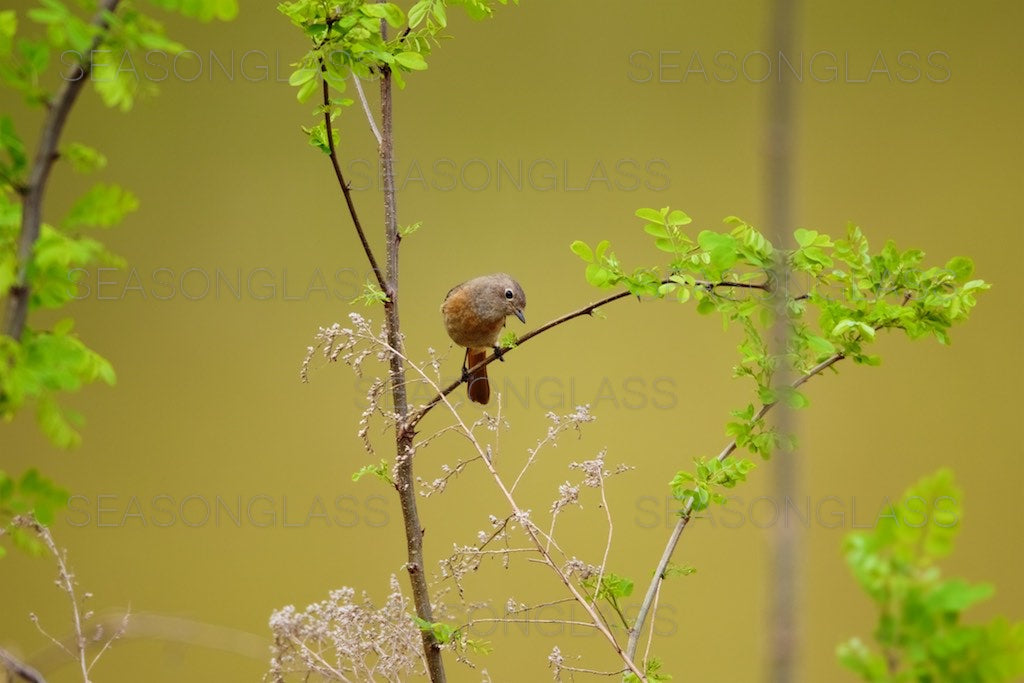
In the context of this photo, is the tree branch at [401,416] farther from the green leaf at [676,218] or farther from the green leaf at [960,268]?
the green leaf at [960,268]

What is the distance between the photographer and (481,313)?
241 cm

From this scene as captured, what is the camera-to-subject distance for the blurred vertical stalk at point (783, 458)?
498mm

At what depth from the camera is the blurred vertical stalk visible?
498 millimetres

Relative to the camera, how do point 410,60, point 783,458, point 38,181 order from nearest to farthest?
point 783,458, point 38,181, point 410,60

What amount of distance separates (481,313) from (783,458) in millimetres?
1909

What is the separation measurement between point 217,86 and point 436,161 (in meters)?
0.72

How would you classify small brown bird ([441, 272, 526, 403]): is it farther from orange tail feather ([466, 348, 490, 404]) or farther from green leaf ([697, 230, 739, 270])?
green leaf ([697, 230, 739, 270])

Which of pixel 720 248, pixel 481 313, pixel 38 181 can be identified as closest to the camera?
pixel 38 181

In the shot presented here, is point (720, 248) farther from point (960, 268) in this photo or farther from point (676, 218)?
point (960, 268)

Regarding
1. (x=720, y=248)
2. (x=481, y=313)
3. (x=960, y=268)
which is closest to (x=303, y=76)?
(x=720, y=248)

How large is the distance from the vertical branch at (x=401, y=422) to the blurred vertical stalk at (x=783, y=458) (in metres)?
0.95

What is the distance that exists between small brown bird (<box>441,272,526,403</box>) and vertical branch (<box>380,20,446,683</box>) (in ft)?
2.76

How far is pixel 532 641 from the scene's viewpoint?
3.04 metres

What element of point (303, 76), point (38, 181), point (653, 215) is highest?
point (303, 76)
